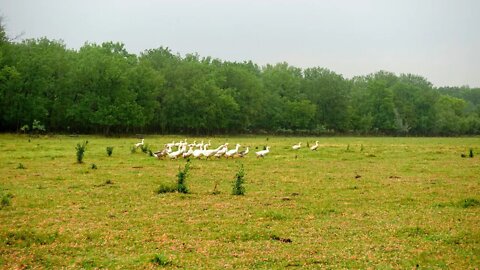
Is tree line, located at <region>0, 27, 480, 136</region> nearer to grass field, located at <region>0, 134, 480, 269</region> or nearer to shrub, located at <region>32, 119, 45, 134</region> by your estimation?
shrub, located at <region>32, 119, 45, 134</region>

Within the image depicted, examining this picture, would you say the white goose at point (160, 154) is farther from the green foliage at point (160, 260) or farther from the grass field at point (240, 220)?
the green foliage at point (160, 260)

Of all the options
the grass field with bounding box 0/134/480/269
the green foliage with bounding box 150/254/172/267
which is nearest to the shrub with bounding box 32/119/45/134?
the grass field with bounding box 0/134/480/269

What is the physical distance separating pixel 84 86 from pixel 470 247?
80117 millimetres

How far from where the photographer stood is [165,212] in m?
16.8

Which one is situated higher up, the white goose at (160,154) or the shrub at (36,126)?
the shrub at (36,126)

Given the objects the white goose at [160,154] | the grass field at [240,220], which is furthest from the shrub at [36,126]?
the grass field at [240,220]

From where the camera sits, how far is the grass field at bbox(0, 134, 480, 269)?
11422mm

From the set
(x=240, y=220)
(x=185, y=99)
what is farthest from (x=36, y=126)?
(x=240, y=220)

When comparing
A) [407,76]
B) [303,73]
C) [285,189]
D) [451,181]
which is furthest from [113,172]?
[407,76]

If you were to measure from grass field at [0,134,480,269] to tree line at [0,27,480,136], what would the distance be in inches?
2120

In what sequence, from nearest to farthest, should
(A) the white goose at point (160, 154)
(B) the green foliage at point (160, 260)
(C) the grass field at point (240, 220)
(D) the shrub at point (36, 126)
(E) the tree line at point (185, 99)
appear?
(B) the green foliage at point (160, 260) → (C) the grass field at point (240, 220) → (A) the white goose at point (160, 154) → (D) the shrub at point (36, 126) → (E) the tree line at point (185, 99)

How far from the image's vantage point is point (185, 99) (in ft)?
314

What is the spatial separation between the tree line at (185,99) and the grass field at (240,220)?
2120 inches

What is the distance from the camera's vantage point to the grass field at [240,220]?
37.5ft
